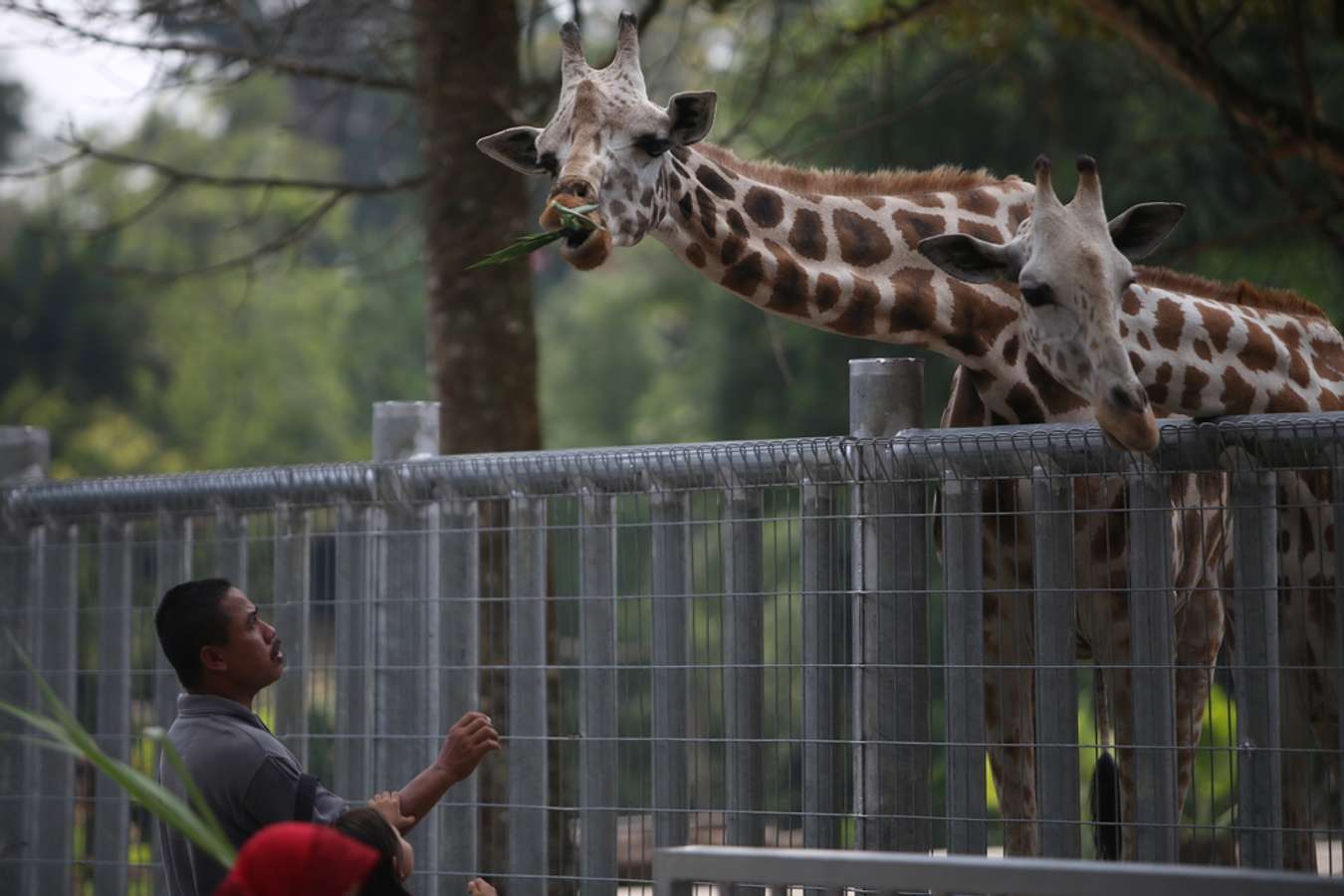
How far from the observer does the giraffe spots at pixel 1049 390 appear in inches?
200

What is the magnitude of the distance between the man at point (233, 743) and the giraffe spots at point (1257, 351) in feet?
8.24

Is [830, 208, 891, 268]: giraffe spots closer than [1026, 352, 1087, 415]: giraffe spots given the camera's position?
No

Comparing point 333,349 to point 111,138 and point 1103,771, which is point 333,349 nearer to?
point 111,138

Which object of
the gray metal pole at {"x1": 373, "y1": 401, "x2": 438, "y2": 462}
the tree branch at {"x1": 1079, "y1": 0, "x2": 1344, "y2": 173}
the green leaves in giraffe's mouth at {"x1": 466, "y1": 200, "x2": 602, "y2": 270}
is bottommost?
the gray metal pole at {"x1": 373, "y1": 401, "x2": 438, "y2": 462}

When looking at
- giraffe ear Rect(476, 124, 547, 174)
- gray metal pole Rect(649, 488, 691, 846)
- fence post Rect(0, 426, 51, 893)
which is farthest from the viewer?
fence post Rect(0, 426, 51, 893)

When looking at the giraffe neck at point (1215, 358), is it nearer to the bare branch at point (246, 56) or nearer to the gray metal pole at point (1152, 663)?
the gray metal pole at point (1152, 663)

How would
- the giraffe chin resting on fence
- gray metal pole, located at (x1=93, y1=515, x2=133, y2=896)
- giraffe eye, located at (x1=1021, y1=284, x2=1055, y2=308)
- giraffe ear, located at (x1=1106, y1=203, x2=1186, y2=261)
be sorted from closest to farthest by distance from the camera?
giraffe eye, located at (x1=1021, y1=284, x2=1055, y2=308)
giraffe ear, located at (x1=1106, y1=203, x2=1186, y2=261)
the giraffe chin resting on fence
gray metal pole, located at (x1=93, y1=515, x2=133, y2=896)

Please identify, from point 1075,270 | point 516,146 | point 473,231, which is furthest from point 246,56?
point 1075,270

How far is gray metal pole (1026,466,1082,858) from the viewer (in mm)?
4375

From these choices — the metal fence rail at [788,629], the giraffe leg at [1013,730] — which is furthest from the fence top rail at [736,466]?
the giraffe leg at [1013,730]

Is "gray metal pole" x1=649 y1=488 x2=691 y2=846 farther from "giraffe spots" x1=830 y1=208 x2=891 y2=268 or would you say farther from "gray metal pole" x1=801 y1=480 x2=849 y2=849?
"giraffe spots" x1=830 y1=208 x2=891 y2=268

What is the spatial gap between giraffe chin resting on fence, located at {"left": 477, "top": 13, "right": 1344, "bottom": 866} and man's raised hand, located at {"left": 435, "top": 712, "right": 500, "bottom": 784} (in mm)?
1317

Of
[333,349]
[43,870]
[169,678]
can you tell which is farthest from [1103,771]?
[333,349]

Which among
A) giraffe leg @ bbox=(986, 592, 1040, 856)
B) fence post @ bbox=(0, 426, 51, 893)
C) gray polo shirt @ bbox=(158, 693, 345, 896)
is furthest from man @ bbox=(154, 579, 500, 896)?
fence post @ bbox=(0, 426, 51, 893)
